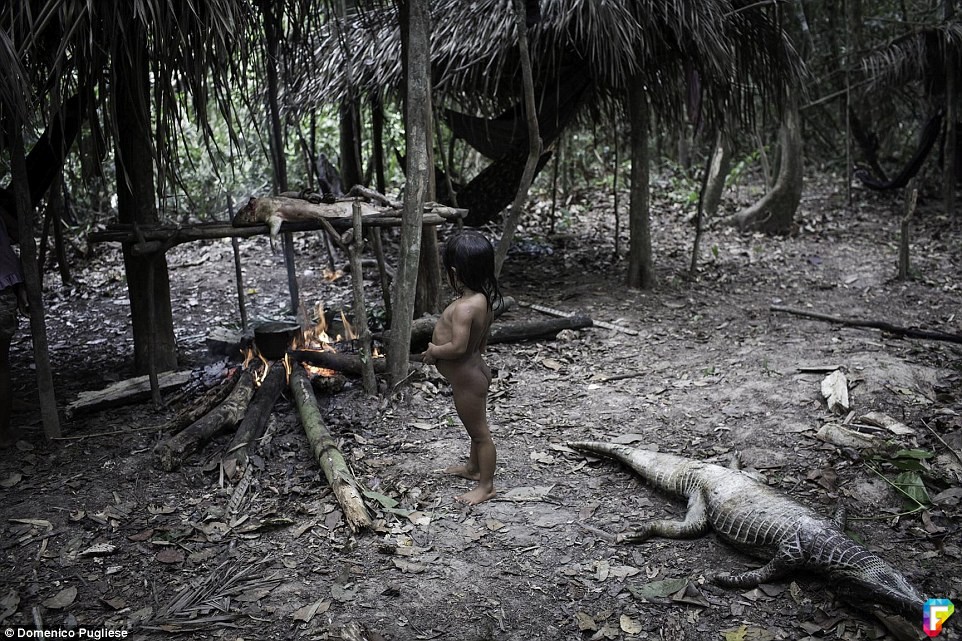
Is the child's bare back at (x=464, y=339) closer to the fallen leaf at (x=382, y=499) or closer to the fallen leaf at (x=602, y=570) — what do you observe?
the fallen leaf at (x=382, y=499)

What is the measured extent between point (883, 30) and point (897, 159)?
2.32m

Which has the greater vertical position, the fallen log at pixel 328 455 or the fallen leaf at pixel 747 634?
the fallen log at pixel 328 455

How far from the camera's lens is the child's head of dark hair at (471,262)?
121 inches

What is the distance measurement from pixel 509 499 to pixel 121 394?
2.36 metres

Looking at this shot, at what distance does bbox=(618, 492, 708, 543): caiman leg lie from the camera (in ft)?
9.49

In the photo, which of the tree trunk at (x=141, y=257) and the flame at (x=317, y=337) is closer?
the tree trunk at (x=141, y=257)

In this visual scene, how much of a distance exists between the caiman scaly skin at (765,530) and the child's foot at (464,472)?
0.78 meters

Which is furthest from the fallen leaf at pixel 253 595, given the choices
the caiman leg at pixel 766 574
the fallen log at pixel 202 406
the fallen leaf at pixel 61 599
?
the caiman leg at pixel 766 574

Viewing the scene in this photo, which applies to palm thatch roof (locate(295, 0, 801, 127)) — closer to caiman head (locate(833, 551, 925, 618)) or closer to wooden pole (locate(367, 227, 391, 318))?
wooden pole (locate(367, 227, 391, 318))

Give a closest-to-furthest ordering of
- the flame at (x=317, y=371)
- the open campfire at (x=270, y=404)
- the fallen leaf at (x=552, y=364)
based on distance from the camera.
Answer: the open campfire at (x=270, y=404) → the flame at (x=317, y=371) → the fallen leaf at (x=552, y=364)

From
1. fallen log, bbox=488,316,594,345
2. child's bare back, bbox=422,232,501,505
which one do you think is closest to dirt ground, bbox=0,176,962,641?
fallen log, bbox=488,316,594,345

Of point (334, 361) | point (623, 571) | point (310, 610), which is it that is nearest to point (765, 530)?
point (623, 571)

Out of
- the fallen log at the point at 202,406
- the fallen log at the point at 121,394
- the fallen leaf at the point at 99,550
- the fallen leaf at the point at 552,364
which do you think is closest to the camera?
the fallen leaf at the point at 99,550

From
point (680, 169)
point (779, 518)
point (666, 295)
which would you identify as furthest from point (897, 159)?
point (779, 518)
